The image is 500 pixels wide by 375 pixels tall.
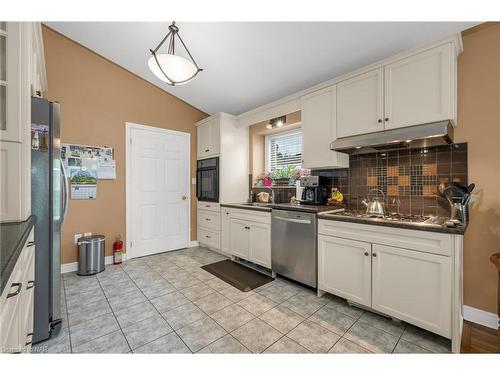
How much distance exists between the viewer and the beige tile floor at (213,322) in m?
1.60

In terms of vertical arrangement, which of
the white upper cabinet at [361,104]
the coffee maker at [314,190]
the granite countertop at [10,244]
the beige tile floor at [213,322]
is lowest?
the beige tile floor at [213,322]

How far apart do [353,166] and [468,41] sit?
4.62ft

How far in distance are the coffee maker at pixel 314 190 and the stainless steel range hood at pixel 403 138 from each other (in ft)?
1.81

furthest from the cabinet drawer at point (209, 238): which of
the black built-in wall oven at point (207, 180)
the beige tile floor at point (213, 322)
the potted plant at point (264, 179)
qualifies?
the potted plant at point (264, 179)

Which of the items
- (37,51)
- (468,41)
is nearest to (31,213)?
(37,51)

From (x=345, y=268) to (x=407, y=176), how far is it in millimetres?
1131

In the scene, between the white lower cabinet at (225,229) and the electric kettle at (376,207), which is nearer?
the electric kettle at (376,207)

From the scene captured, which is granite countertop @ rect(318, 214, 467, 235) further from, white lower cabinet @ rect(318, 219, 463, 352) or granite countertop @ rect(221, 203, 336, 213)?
granite countertop @ rect(221, 203, 336, 213)

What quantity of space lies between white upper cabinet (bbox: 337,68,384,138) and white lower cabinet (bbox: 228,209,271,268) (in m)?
1.36

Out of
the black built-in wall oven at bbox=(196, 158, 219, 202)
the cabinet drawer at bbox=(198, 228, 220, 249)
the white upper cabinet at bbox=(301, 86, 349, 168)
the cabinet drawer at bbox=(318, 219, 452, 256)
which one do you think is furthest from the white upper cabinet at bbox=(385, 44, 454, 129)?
the cabinet drawer at bbox=(198, 228, 220, 249)

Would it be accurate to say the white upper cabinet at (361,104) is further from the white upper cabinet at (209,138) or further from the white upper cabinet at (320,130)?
the white upper cabinet at (209,138)

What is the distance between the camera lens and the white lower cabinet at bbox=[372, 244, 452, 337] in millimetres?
1566

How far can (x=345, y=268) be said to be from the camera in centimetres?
208

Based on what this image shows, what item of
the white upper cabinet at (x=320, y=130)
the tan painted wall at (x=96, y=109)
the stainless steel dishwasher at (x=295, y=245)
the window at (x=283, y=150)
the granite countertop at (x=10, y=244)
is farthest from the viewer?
the window at (x=283, y=150)
